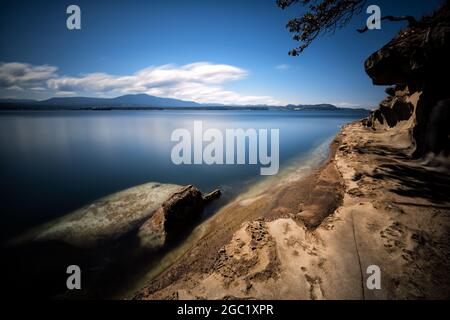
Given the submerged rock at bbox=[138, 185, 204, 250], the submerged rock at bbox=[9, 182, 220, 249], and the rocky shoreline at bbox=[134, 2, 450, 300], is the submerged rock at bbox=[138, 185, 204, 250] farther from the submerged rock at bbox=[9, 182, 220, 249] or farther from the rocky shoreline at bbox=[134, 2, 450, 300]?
the rocky shoreline at bbox=[134, 2, 450, 300]

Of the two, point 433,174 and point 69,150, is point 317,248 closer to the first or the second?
point 433,174

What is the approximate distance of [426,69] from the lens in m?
9.87

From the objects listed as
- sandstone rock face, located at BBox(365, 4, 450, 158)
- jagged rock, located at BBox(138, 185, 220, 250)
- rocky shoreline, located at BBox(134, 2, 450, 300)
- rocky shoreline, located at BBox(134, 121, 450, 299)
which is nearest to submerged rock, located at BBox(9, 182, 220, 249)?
jagged rock, located at BBox(138, 185, 220, 250)

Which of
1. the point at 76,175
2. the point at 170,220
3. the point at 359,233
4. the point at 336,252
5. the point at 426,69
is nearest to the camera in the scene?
the point at 336,252

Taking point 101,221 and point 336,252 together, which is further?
point 101,221

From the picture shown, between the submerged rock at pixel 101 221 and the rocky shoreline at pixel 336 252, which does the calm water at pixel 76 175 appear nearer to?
the submerged rock at pixel 101 221

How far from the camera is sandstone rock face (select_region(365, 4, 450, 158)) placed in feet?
29.2

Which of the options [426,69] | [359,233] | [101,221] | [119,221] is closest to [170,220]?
[119,221]

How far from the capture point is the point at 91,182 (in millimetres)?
18094

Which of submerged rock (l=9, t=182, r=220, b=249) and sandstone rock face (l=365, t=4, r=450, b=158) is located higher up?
sandstone rock face (l=365, t=4, r=450, b=158)

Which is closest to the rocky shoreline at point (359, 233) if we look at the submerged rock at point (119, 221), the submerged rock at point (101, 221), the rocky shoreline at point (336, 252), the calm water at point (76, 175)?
the rocky shoreline at point (336, 252)

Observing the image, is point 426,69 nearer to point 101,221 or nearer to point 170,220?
point 170,220
